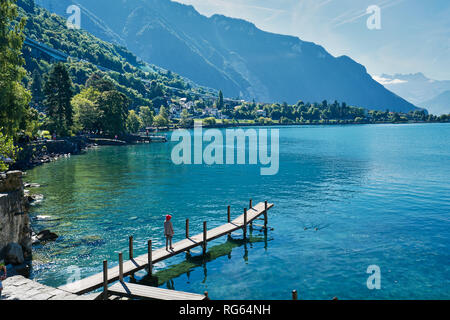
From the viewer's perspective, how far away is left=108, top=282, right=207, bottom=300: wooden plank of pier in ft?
71.7

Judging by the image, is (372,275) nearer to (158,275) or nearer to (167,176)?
(158,275)

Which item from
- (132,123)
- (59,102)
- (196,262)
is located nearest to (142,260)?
(196,262)

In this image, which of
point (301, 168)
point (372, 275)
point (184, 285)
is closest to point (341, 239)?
point (372, 275)

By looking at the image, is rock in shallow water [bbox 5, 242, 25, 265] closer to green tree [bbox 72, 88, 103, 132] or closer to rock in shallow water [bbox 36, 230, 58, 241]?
rock in shallow water [bbox 36, 230, 58, 241]

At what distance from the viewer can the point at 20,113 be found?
139 ft

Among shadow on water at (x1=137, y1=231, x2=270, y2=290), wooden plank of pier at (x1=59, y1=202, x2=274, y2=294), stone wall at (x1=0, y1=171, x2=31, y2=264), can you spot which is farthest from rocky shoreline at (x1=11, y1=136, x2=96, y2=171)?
shadow on water at (x1=137, y1=231, x2=270, y2=290)

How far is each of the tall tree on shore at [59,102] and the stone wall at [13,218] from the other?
90.2 metres

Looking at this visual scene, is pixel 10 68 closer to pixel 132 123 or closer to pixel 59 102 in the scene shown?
pixel 59 102

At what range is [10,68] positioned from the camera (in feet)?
129

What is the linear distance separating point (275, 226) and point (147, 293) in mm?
22009

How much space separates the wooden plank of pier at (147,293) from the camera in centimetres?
2186

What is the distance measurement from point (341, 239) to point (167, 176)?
1792 inches

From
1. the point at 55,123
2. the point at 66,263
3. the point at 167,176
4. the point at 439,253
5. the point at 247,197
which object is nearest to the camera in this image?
the point at 66,263

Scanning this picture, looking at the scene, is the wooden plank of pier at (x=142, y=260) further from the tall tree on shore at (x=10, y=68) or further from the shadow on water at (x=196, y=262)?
the tall tree on shore at (x=10, y=68)
